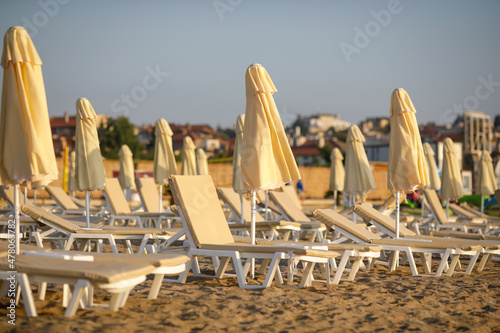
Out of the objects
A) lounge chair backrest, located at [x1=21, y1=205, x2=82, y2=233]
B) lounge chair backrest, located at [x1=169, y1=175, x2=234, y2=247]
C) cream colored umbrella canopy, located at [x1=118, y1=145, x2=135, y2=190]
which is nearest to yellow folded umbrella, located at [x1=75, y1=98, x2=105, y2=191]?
lounge chair backrest, located at [x1=21, y1=205, x2=82, y2=233]

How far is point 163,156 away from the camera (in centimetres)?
1141

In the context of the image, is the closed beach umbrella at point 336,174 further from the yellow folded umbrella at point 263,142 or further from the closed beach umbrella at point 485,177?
the yellow folded umbrella at point 263,142

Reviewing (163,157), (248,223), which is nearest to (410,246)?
(248,223)

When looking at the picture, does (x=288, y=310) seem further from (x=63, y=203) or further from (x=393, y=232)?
(x=63, y=203)

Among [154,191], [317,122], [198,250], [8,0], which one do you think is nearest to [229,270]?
[198,250]

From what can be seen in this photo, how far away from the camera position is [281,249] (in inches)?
194

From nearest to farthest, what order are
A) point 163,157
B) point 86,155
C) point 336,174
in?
point 86,155, point 163,157, point 336,174

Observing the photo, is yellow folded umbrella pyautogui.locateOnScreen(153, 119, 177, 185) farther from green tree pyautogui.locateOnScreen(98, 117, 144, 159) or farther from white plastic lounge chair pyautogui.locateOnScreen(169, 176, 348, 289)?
green tree pyautogui.locateOnScreen(98, 117, 144, 159)

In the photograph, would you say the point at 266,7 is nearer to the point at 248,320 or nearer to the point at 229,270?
the point at 229,270

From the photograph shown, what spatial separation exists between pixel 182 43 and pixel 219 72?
6.04ft

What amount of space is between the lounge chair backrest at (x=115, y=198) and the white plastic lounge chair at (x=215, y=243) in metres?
4.50

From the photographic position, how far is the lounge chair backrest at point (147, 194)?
1110 centimetres

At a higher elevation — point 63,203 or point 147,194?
point 147,194

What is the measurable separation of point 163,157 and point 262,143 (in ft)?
20.2
